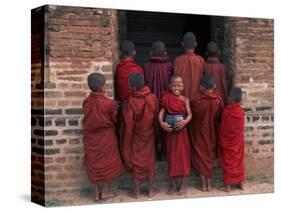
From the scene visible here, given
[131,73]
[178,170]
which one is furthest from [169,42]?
[178,170]

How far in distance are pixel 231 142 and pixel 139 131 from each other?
1327 millimetres

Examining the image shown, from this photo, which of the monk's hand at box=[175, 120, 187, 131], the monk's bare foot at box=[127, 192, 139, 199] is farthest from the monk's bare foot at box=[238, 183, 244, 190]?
the monk's bare foot at box=[127, 192, 139, 199]

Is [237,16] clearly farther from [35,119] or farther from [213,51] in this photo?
[35,119]

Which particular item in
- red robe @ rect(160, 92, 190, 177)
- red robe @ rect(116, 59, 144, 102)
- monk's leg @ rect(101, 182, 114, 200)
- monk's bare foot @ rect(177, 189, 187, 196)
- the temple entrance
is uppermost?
the temple entrance

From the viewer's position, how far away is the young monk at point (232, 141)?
9.27 meters

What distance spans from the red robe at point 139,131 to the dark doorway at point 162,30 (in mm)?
956

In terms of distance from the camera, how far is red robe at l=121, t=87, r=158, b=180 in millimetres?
8672

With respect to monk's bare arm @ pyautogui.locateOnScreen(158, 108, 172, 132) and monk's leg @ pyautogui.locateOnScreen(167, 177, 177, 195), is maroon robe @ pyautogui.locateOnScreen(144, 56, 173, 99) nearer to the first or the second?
monk's bare arm @ pyautogui.locateOnScreen(158, 108, 172, 132)

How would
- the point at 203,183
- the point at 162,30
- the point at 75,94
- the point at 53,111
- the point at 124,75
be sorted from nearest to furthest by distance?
the point at 53,111, the point at 75,94, the point at 124,75, the point at 203,183, the point at 162,30

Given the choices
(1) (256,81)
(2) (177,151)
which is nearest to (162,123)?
(2) (177,151)

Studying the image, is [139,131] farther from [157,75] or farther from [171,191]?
[171,191]

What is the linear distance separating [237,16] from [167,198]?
2.65 m

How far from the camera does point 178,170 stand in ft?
29.7

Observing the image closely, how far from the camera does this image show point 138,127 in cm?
873
